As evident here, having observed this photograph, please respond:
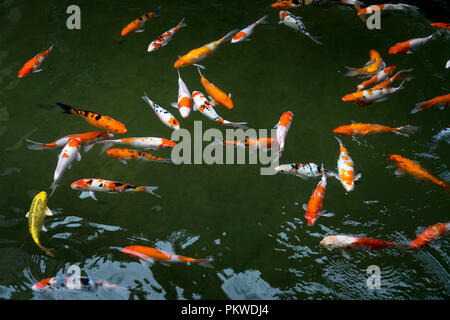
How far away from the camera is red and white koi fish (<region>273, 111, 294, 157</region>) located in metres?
3.96

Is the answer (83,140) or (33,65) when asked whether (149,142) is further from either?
(33,65)

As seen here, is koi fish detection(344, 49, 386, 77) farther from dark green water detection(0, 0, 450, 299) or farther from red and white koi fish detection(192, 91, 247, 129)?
red and white koi fish detection(192, 91, 247, 129)

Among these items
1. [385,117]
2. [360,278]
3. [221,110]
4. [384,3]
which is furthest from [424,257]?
[384,3]

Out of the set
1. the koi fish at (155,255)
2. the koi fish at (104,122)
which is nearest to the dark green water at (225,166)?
the koi fish at (155,255)

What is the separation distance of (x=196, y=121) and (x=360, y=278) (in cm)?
210

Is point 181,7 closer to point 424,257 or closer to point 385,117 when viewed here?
point 385,117

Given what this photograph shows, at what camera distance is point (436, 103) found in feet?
13.9

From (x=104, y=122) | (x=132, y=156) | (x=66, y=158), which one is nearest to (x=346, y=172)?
(x=132, y=156)

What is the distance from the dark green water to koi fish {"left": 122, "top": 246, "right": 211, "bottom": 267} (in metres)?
0.05

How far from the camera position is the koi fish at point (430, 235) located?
3.33 m

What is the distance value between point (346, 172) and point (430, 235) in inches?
31.8

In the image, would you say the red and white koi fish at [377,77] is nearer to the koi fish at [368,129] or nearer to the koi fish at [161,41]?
the koi fish at [368,129]

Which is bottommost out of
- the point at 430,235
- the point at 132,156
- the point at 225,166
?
the point at 430,235

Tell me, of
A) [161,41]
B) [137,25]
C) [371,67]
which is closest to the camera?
[371,67]
